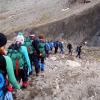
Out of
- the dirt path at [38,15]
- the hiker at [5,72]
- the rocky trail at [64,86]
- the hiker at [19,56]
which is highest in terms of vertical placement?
the hiker at [5,72]

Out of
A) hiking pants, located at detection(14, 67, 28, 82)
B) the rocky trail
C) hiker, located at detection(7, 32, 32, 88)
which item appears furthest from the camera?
the rocky trail

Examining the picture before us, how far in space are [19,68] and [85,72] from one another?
3.66m

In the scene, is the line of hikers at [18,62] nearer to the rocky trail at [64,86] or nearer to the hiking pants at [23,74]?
the hiking pants at [23,74]

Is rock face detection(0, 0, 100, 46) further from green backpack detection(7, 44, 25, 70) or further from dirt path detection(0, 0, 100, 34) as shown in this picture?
green backpack detection(7, 44, 25, 70)

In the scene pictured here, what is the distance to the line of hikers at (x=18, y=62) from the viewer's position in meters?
6.72

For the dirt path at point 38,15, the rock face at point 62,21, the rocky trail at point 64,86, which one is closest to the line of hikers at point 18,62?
→ the rocky trail at point 64,86

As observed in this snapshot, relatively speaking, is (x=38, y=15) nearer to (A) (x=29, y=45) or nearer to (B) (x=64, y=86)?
(A) (x=29, y=45)

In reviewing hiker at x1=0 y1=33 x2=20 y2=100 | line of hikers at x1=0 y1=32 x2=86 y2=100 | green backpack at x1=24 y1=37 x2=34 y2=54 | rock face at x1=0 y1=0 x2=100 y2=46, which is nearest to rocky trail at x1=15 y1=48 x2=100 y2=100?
line of hikers at x1=0 y1=32 x2=86 y2=100

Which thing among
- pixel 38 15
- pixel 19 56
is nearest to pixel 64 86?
pixel 19 56

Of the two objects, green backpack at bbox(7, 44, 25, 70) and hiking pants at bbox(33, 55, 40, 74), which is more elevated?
green backpack at bbox(7, 44, 25, 70)

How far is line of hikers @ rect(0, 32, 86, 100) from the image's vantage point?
6719mm

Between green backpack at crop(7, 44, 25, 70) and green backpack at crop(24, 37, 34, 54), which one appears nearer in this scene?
green backpack at crop(7, 44, 25, 70)

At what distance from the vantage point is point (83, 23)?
2024 inches

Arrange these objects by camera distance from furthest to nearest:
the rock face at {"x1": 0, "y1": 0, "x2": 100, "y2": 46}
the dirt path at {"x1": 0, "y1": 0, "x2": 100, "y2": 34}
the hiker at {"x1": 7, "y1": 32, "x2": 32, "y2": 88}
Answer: the dirt path at {"x1": 0, "y1": 0, "x2": 100, "y2": 34} → the rock face at {"x1": 0, "y1": 0, "x2": 100, "y2": 46} → the hiker at {"x1": 7, "y1": 32, "x2": 32, "y2": 88}
